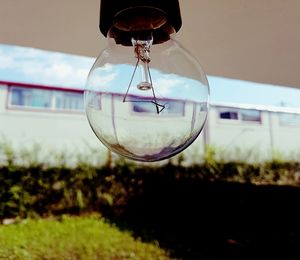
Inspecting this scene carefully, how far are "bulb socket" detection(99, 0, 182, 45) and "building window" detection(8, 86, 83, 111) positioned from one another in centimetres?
366

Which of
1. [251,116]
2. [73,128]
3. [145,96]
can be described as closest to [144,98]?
[145,96]

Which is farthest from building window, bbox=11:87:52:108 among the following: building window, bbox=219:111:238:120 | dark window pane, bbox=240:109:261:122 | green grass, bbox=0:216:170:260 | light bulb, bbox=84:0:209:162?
light bulb, bbox=84:0:209:162

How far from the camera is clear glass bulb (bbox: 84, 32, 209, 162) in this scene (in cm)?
33

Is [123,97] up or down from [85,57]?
down

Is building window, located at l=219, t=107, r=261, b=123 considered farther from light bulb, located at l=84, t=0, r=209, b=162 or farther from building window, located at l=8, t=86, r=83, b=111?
light bulb, located at l=84, t=0, r=209, b=162

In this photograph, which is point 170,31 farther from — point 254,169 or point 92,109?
point 254,169

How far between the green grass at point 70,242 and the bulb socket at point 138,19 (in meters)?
2.63

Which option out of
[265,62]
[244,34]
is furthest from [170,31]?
[265,62]

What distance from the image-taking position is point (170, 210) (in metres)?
3.46

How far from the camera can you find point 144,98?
13.3 inches

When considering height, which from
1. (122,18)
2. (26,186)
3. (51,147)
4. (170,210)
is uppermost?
(51,147)

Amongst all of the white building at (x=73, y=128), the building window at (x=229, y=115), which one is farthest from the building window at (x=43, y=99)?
the building window at (x=229, y=115)

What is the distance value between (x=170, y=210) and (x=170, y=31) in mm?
3296

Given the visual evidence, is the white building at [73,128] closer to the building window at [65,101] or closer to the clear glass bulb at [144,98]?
the building window at [65,101]
